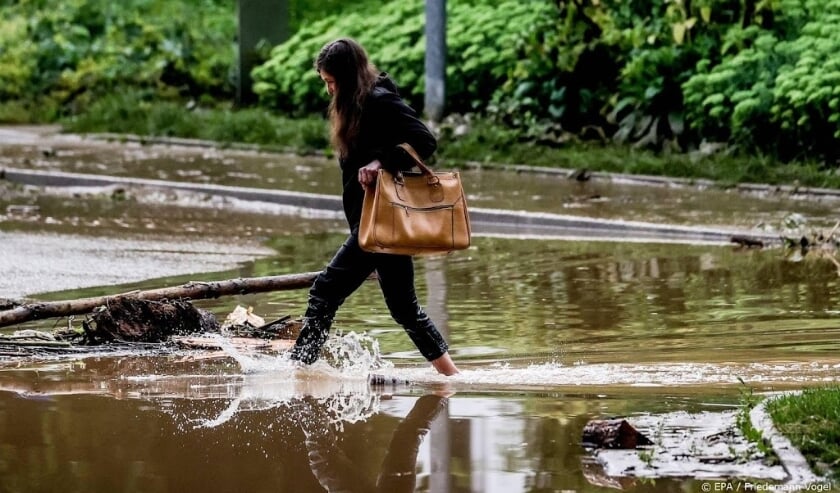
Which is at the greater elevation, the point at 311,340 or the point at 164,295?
the point at 164,295

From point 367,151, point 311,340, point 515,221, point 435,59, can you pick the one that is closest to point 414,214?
point 367,151

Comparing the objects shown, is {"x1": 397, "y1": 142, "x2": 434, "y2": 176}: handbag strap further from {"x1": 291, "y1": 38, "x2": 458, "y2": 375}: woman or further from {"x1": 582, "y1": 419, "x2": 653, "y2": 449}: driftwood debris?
{"x1": 582, "y1": 419, "x2": 653, "y2": 449}: driftwood debris

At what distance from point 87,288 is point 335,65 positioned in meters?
4.14

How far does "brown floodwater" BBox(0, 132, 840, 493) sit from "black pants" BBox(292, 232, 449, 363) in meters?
0.23

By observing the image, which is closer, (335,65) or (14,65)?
(335,65)

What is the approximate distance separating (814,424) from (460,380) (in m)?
2.34

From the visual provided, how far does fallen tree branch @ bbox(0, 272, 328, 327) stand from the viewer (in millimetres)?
8781

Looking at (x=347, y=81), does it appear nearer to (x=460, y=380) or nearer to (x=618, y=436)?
(x=460, y=380)

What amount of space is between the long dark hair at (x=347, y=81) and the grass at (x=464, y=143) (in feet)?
32.5

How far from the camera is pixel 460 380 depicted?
7828 mm

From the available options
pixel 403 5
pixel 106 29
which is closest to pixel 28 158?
pixel 403 5

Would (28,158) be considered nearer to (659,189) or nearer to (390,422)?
(659,189)

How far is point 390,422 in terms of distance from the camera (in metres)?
6.92

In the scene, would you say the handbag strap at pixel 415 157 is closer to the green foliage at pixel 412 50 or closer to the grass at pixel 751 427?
the grass at pixel 751 427
